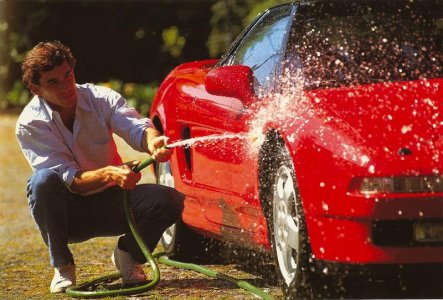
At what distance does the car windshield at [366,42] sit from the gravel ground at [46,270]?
3.79 ft

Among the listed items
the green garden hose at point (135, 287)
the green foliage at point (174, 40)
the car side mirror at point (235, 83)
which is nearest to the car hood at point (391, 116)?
the car side mirror at point (235, 83)

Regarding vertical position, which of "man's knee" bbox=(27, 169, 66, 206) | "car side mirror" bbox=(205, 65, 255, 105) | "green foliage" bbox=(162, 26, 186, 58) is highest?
"car side mirror" bbox=(205, 65, 255, 105)

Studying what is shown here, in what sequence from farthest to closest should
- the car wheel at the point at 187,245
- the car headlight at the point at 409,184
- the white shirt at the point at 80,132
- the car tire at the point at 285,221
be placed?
1. the car wheel at the point at 187,245
2. the white shirt at the point at 80,132
3. the car tire at the point at 285,221
4. the car headlight at the point at 409,184

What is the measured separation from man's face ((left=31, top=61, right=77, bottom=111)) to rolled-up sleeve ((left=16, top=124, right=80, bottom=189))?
0.18 m

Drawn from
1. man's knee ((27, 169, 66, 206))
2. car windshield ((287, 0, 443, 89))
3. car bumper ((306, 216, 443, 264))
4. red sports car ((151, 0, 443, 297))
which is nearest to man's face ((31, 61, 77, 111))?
man's knee ((27, 169, 66, 206))

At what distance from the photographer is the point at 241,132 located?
6438mm

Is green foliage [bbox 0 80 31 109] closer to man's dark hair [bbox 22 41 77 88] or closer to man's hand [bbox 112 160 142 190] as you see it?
man's dark hair [bbox 22 41 77 88]

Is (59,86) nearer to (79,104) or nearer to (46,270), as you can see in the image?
(79,104)

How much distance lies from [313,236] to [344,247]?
18 centimetres

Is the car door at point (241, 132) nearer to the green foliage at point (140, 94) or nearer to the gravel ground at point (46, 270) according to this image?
the gravel ground at point (46, 270)

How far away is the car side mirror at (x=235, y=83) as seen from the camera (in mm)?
6477

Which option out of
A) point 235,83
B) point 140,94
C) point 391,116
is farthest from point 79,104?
point 140,94

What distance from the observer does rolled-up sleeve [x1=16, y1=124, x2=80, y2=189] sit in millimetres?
6727

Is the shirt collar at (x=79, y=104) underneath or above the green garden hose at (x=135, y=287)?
above
